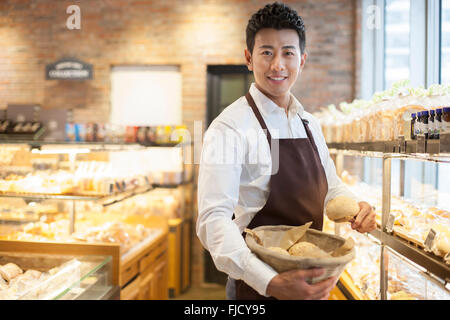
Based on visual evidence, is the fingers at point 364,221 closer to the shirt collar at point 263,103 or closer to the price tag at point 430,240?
the price tag at point 430,240

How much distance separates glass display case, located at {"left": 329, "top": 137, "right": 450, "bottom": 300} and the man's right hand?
0.50m

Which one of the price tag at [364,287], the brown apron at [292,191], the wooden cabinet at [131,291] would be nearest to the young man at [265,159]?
the brown apron at [292,191]

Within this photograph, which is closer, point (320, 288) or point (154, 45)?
point (320, 288)

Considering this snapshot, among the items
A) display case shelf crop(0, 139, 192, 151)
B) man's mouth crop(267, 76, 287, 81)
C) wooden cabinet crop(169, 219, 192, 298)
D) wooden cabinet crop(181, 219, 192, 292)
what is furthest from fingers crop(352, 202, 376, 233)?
wooden cabinet crop(181, 219, 192, 292)

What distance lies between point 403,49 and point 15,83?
449 centimetres

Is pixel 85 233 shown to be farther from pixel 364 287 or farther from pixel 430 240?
pixel 430 240

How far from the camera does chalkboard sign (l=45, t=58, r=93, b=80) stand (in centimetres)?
466

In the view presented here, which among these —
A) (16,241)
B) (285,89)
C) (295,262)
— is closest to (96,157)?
(16,241)

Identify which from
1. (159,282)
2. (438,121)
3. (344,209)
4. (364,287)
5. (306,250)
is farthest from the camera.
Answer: (159,282)

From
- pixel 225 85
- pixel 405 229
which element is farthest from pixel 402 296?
pixel 225 85

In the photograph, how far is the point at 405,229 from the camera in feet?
5.65

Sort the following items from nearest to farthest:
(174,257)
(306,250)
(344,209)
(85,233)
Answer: (306,250)
(344,209)
(85,233)
(174,257)

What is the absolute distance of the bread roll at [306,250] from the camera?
42.2 inches

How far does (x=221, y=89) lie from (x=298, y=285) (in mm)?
3845
